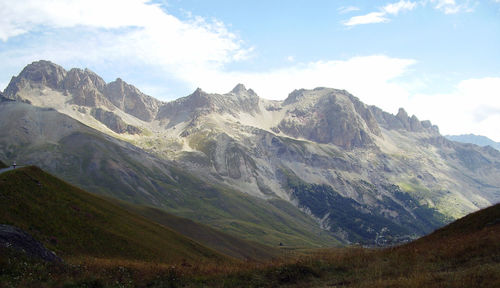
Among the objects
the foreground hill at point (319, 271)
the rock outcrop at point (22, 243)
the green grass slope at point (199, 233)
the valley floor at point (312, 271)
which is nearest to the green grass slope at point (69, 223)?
the rock outcrop at point (22, 243)

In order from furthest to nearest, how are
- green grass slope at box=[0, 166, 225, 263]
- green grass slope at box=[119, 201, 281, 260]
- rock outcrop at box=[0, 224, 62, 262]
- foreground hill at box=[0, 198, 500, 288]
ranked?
1. green grass slope at box=[119, 201, 281, 260]
2. green grass slope at box=[0, 166, 225, 263]
3. rock outcrop at box=[0, 224, 62, 262]
4. foreground hill at box=[0, 198, 500, 288]

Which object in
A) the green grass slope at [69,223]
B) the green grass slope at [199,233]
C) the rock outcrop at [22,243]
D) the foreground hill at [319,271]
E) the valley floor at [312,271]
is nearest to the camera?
the foreground hill at [319,271]

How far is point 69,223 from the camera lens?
47000 mm

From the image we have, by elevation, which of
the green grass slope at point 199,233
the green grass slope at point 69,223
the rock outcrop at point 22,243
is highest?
the rock outcrop at point 22,243

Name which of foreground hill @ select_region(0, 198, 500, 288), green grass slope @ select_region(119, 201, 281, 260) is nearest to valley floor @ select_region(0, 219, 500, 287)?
foreground hill @ select_region(0, 198, 500, 288)

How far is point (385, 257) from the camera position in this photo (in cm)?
2678

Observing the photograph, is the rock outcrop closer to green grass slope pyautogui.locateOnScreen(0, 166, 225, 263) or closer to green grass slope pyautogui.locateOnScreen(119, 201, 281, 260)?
green grass slope pyautogui.locateOnScreen(0, 166, 225, 263)

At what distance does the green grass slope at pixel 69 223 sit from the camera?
40522 mm

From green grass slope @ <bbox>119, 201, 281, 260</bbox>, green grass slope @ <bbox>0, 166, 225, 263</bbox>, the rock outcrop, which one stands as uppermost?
the rock outcrop

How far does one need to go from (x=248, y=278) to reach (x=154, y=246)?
131 feet

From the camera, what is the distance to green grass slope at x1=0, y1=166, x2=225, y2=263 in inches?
1595

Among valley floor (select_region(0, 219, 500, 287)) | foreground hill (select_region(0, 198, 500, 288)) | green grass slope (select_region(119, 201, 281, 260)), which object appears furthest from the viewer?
green grass slope (select_region(119, 201, 281, 260))

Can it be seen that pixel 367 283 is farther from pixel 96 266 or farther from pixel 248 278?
pixel 96 266

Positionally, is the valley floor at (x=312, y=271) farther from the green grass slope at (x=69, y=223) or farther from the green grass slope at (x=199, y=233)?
the green grass slope at (x=199, y=233)
